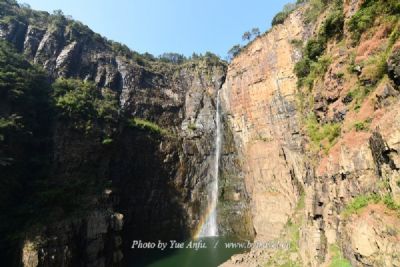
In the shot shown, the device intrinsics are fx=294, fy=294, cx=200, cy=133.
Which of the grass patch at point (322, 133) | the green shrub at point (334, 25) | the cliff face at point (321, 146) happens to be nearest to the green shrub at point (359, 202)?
the cliff face at point (321, 146)

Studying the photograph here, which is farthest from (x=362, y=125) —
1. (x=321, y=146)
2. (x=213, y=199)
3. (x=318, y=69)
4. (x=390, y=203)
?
(x=213, y=199)

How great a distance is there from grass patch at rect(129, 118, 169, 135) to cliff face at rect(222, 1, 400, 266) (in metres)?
7.33

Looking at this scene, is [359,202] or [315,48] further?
[315,48]

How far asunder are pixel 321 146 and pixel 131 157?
60.1 feet

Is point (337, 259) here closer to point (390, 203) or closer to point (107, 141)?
point (390, 203)

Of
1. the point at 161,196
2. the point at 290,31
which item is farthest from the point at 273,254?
the point at 290,31

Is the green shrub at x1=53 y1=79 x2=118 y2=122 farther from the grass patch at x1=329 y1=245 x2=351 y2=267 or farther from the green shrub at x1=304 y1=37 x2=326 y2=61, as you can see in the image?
the grass patch at x1=329 y1=245 x2=351 y2=267

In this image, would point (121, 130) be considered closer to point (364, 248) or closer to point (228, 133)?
point (228, 133)

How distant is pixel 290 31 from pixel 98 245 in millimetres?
23774

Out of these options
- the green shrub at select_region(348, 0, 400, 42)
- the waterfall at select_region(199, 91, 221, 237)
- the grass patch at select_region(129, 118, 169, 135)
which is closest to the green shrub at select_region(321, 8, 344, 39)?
the green shrub at select_region(348, 0, 400, 42)

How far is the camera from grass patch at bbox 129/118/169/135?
29.5m

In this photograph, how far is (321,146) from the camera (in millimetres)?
14438

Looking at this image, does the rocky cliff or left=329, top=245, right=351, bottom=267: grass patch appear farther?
the rocky cliff

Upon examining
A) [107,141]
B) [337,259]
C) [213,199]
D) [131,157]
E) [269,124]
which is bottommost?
[337,259]
